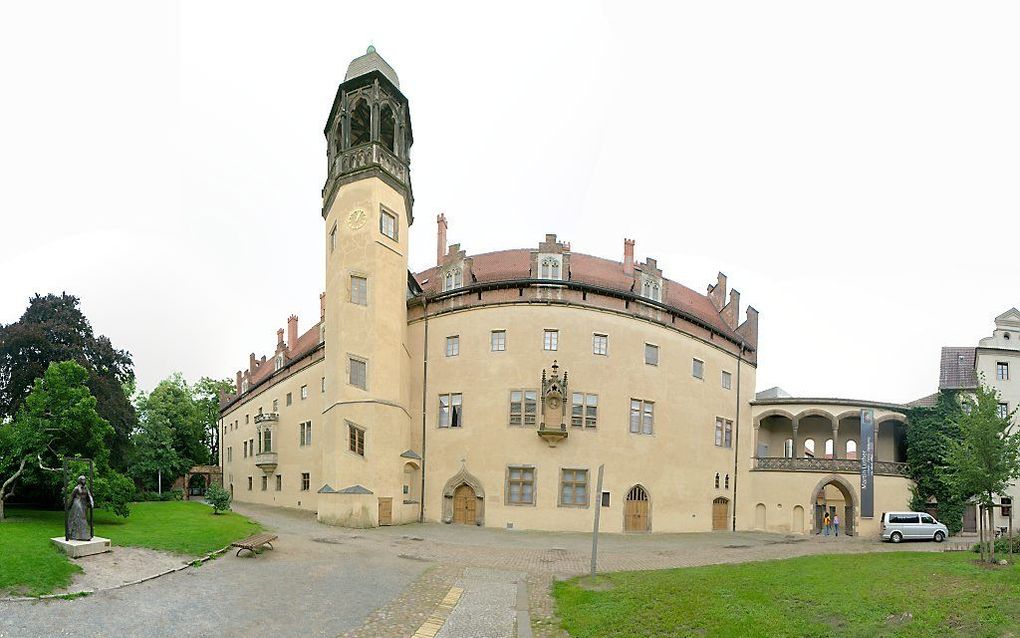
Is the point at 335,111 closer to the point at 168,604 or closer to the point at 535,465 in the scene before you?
the point at 535,465

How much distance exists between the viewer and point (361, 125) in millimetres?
35156

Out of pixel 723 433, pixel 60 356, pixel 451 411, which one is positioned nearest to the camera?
pixel 60 356

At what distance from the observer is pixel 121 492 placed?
20.9 m

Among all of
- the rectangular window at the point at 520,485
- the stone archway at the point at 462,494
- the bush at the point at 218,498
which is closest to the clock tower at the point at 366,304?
the stone archway at the point at 462,494

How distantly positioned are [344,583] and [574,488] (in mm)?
18165

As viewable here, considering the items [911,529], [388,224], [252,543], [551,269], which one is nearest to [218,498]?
[252,543]

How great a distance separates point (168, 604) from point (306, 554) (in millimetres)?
7015

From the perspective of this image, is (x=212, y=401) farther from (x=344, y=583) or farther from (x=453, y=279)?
(x=344, y=583)

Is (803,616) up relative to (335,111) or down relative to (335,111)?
down

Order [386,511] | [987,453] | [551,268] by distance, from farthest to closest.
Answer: [551,268], [386,511], [987,453]

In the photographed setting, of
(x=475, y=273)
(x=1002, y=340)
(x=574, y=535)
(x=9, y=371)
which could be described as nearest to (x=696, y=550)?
(x=574, y=535)

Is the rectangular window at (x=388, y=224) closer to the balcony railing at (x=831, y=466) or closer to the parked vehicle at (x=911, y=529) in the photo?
the balcony railing at (x=831, y=466)

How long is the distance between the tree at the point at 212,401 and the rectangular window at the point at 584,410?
58101 mm

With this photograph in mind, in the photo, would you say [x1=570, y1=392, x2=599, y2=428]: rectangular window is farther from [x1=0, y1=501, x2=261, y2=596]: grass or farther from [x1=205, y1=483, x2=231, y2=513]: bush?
[x1=205, y1=483, x2=231, y2=513]: bush
